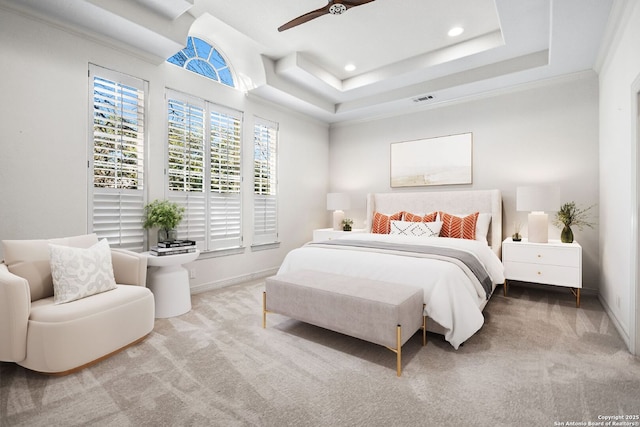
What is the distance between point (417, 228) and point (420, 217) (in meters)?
0.38

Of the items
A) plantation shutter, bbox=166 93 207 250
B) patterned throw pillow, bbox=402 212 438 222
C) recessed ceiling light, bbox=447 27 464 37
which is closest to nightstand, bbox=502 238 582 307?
patterned throw pillow, bbox=402 212 438 222

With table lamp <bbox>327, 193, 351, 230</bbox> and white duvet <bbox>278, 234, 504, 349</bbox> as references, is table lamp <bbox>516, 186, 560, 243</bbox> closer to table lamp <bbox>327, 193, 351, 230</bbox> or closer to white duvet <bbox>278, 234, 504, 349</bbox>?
white duvet <bbox>278, 234, 504, 349</bbox>

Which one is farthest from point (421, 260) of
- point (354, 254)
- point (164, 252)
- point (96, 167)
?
point (96, 167)

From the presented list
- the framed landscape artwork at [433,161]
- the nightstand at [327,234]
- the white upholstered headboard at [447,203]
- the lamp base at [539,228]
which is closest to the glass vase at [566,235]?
the lamp base at [539,228]

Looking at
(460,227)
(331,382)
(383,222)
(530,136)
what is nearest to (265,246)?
(383,222)

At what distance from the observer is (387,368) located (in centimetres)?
211

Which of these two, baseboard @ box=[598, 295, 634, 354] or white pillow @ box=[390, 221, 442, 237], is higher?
white pillow @ box=[390, 221, 442, 237]

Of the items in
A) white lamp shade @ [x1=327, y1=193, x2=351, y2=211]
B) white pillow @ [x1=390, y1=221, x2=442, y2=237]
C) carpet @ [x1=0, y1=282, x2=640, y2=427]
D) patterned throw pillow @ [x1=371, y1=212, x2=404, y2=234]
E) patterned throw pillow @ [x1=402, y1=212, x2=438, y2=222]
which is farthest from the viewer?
white lamp shade @ [x1=327, y1=193, x2=351, y2=211]

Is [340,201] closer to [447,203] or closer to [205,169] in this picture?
[447,203]

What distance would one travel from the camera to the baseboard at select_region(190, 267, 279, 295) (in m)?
3.95

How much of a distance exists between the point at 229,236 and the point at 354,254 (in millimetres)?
2030

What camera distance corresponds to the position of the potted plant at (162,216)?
3.23 meters

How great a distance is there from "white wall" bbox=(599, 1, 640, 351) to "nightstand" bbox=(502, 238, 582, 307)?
0.89 feet

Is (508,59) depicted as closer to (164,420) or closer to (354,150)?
(354,150)
